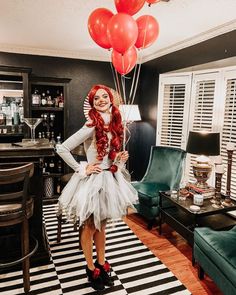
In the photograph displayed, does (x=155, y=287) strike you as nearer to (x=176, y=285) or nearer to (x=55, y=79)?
(x=176, y=285)

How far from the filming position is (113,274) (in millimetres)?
2439

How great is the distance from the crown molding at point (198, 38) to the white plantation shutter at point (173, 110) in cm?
44

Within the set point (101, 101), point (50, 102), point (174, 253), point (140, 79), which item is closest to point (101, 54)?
point (140, 79)

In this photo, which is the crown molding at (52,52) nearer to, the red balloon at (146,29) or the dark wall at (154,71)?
the dark wall at (154,71)

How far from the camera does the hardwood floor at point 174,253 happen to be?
2312 mm

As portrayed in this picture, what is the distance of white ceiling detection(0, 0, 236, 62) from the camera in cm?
251

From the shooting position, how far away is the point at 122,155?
211 cm

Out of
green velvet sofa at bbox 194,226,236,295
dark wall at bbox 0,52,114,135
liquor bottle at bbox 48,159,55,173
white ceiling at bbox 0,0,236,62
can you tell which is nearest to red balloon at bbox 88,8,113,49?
white ceiling at bbox 0,0,236,62

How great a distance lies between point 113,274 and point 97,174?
1.05 m

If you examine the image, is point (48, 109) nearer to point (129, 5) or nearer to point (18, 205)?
point (18, 205)

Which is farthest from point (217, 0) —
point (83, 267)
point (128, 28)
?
point (83, 267)

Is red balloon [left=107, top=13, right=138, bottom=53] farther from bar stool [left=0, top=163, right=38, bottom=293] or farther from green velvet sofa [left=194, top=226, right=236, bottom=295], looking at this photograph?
green velvet sofa [left=194, top=226, right=236, bottom=295]

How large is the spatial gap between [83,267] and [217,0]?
9.34 feet

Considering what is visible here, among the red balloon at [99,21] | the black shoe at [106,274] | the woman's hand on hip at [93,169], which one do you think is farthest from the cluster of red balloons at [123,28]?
the black shoe at [106,274]
